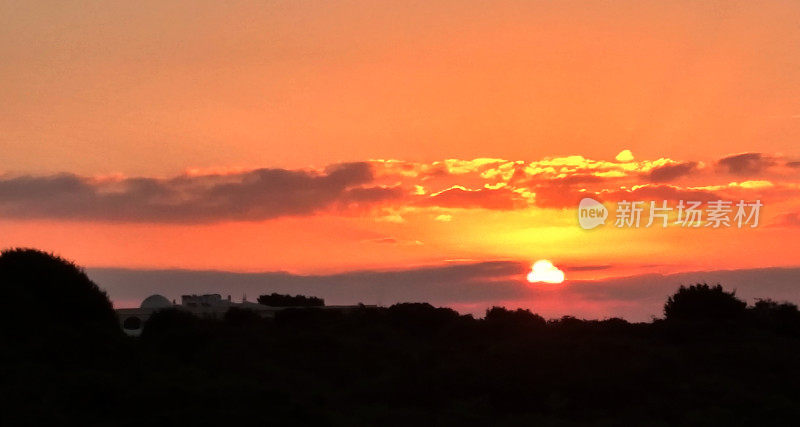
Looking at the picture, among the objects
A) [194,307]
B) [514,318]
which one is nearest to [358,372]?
[514,318]

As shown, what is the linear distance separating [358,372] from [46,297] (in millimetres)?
11953

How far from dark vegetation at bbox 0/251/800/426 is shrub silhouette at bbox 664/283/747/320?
5.99 m

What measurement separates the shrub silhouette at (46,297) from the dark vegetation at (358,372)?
63 mm

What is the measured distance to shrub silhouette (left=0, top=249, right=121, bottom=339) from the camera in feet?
123

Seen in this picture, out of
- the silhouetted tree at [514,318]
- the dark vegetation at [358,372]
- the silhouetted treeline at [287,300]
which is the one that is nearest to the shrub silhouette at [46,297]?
the dark vegetation at [358,372]

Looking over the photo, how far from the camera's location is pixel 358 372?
38344 mm

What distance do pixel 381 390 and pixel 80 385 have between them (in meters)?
9.79

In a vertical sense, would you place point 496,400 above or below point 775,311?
below

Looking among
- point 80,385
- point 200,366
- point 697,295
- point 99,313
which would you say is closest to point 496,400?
point 200,366

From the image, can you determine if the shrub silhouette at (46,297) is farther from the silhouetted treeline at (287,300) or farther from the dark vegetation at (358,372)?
the silhouetted treeline at (287,300)

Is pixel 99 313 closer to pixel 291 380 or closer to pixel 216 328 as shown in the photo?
pixel 216 328

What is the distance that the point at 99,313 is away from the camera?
1639 inches

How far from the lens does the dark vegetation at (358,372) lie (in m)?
27.2

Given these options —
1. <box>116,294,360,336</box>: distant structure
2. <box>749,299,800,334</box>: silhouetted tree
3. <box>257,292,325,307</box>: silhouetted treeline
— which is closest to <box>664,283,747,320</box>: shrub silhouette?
<box>749,299,800,334</box>: silhouetted tree
